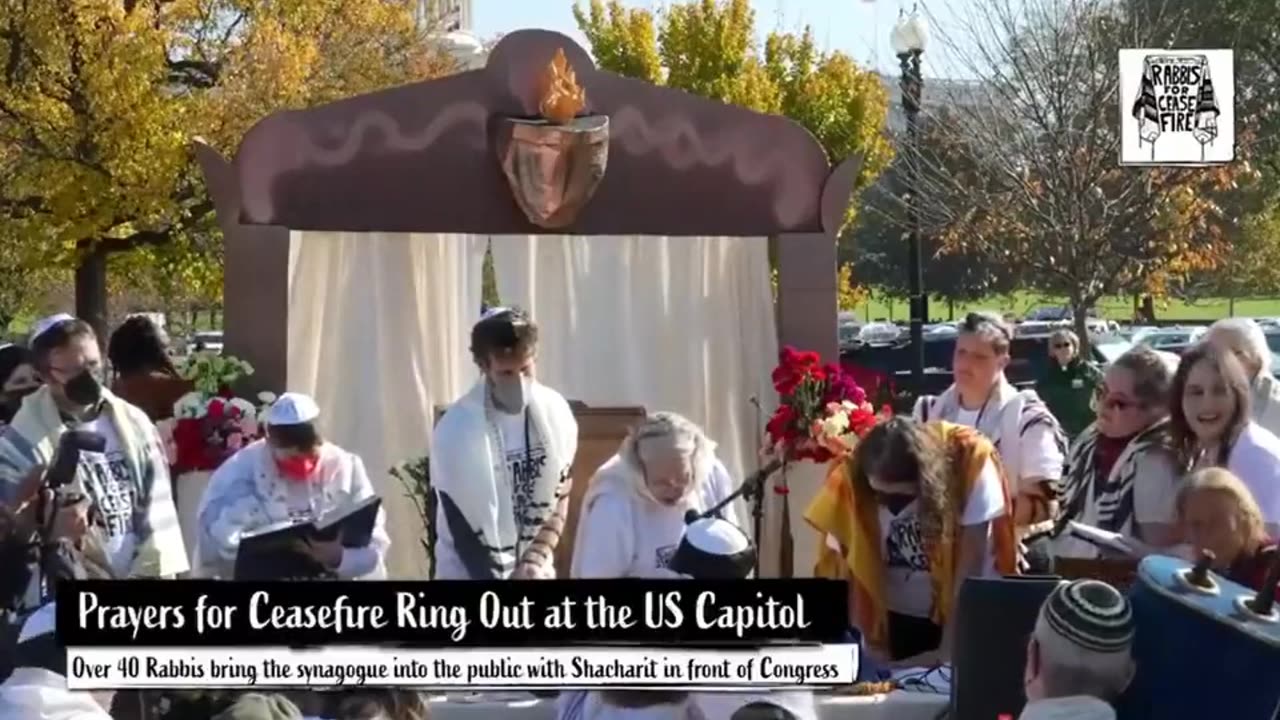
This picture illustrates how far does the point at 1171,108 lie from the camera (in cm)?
966

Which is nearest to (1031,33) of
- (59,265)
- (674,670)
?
(59,265)

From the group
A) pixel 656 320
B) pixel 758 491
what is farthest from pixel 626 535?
pixel 656 320

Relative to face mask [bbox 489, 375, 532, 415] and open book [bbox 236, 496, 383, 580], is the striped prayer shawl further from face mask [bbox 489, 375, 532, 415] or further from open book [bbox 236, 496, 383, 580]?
open book [bbox 236, 496, 383, 580]

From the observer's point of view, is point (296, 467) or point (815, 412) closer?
point (296, 467)

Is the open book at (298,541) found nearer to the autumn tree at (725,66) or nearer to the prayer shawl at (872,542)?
the prayer shawl at (872,542)

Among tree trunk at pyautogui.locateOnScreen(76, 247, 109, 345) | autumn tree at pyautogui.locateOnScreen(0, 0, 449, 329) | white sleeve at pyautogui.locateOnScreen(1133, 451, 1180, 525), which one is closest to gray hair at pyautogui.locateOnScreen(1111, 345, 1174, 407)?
white sleeve at pyautogui.locateOnScreen(1133, 451, 1180, 525)

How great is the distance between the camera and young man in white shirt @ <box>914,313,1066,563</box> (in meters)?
5.05

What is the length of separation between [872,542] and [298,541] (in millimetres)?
1397

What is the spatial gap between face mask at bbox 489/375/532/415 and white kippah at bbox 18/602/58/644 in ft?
5.76

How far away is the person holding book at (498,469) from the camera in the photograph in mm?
4367

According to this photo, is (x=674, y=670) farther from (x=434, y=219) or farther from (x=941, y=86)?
(x=941, y=86)

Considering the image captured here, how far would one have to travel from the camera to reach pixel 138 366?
231 inches

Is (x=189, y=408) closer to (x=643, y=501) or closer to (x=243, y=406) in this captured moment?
(x=243, y=406)

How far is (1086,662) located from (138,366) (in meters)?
4.36
